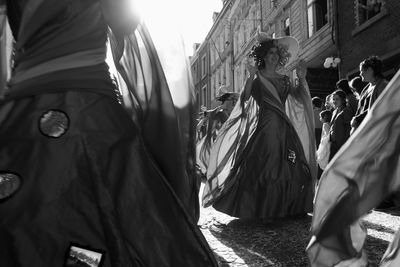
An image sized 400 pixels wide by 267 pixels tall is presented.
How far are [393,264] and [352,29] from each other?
1272 cm

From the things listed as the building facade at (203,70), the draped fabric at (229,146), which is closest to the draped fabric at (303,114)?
the draped fabric at (229,146)

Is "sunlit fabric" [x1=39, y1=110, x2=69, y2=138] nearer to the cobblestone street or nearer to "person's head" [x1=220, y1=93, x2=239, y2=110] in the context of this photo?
the cobblestone street

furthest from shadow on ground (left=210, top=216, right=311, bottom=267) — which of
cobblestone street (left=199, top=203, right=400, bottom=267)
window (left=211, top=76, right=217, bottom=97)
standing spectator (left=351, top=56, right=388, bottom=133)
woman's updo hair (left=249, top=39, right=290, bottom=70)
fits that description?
window (left=211, top=76, right=217, bottom=97)

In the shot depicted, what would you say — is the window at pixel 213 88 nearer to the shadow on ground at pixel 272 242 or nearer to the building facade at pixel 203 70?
the building facade at pixel 203 70

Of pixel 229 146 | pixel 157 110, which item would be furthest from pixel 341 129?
pixel 157 110

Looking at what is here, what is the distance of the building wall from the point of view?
35.1 feet

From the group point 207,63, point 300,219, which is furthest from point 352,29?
point 207,63

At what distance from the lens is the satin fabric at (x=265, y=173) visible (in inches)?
154

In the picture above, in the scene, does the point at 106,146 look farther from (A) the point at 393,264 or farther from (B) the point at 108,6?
(A) the point at 393,264

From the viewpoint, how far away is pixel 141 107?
1816 mm

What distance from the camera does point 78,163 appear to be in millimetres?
1453

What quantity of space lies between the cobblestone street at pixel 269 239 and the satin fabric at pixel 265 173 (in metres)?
0.15

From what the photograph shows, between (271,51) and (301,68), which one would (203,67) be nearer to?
(271,51)

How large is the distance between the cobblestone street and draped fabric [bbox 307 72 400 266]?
4.02 ft
